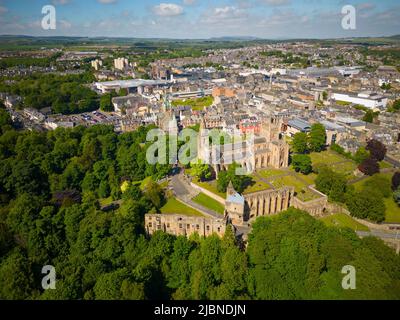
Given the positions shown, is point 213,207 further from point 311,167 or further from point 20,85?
point 20,85

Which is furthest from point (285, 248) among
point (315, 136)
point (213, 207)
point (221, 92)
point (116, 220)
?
point (221, 92)

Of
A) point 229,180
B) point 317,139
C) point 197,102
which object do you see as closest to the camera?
point 229,180

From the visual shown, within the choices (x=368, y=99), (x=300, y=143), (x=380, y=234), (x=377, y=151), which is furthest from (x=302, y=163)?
(x=368, y=99)

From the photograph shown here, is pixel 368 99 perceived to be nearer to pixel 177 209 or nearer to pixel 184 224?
pixel 177 209

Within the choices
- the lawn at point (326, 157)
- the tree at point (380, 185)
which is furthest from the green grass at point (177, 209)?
the lawn at point (326, 157)

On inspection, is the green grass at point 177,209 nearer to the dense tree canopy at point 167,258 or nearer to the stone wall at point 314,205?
the dense tree canopy at point 167,258

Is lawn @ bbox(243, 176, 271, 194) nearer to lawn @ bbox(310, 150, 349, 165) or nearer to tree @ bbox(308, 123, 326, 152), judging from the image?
lawn @ bbox(310, 150, 349, 165)
